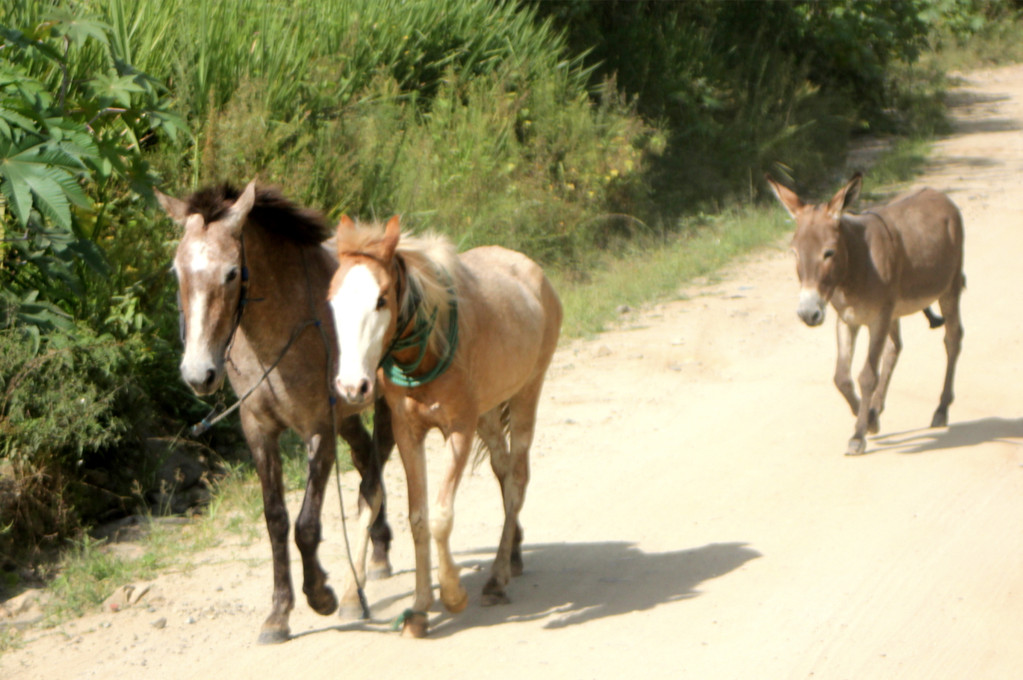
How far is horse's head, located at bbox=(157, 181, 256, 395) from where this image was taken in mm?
4434

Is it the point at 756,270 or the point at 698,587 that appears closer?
the point at 698,587

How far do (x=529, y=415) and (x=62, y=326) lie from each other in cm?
285

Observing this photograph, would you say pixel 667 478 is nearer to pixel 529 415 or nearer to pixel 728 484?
pixel 728 484

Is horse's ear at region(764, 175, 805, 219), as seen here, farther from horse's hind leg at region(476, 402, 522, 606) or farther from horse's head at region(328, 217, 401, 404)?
horse's head at region(328, 217, 401, 404)

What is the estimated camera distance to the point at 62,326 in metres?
6.52

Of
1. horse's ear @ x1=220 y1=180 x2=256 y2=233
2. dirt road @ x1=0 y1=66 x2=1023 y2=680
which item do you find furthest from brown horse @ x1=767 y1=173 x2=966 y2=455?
horse's ear @ x1=220 y1=180 x2=256 y2=233

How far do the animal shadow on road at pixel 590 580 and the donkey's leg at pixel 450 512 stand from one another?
19 centimetres

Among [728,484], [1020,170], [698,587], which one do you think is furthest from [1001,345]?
[1020,170]

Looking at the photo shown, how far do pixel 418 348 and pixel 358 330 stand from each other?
525 millimetres

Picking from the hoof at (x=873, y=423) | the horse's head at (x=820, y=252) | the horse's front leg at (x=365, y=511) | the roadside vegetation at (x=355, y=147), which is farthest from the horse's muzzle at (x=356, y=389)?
the hoof at (x=873, y=423)

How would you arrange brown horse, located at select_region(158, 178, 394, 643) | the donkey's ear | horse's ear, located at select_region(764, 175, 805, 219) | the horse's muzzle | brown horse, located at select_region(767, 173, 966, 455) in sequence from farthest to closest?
horse's ear, located at select_region(764, 175, 805, 219)
brown horse, located at select_region(767, 173, 966, 455)
brown horse, located at select_region(158, 178, 394, 643)
the donkey's ear
the horse's muzzle

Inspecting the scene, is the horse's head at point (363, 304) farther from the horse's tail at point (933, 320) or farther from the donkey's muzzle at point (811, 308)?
the horse's tail at point (933, 320)

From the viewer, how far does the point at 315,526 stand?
5.04 meters

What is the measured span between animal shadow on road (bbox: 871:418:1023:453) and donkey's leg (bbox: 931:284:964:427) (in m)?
0.11
